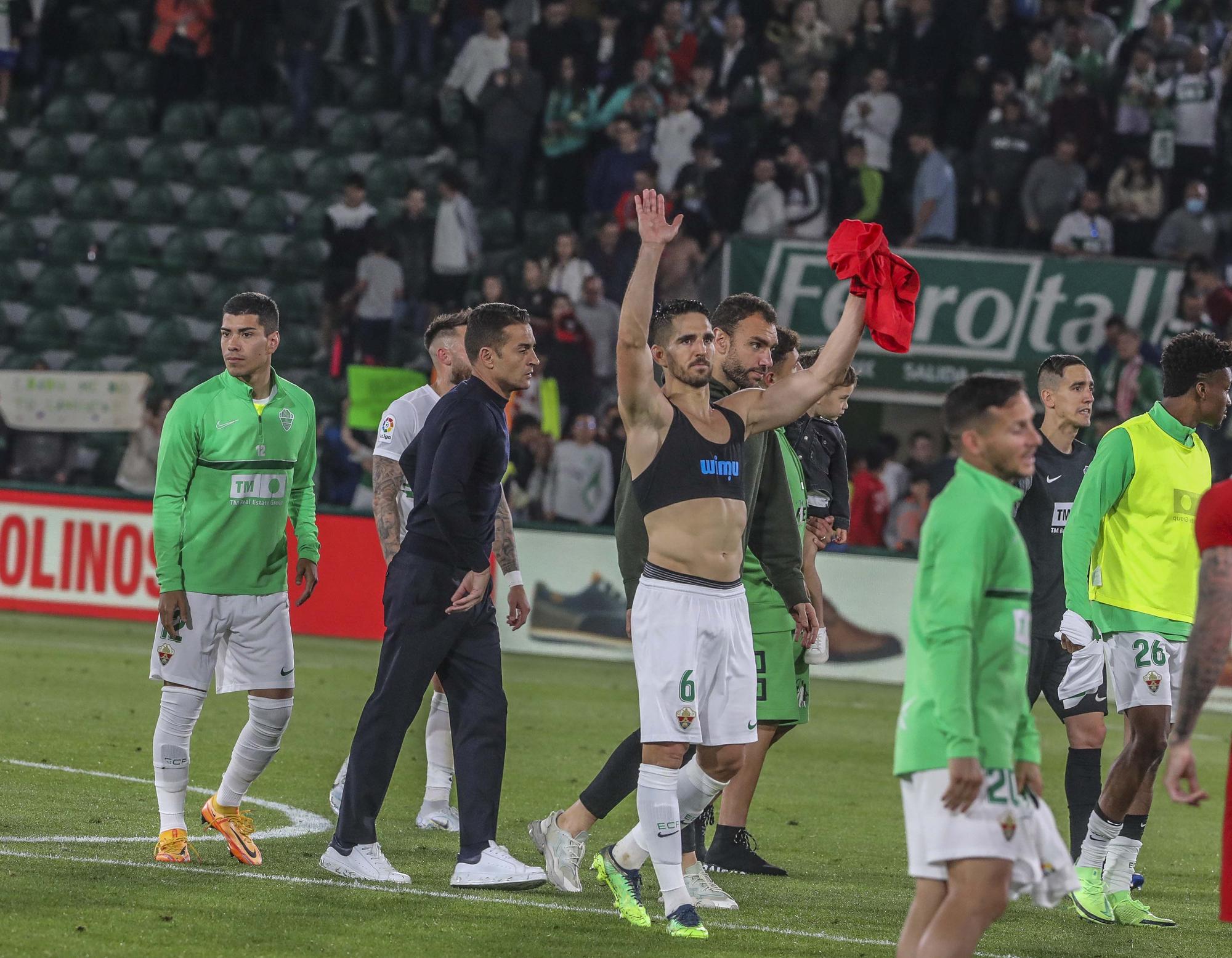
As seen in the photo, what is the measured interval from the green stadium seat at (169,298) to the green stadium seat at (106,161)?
91.0 inches

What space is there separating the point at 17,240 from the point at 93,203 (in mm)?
1151

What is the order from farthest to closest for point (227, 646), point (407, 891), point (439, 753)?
point (439, 753) → point (227, 646) → point (407, 891)

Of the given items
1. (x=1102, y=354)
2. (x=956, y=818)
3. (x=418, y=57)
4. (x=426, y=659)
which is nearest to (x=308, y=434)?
(x=426, y=659)

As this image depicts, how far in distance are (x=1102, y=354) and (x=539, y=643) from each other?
6892 mm

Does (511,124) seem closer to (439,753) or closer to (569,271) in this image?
(569,271)

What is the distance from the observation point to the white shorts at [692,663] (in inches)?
262

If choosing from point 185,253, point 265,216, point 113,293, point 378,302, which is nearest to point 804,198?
point 378,302

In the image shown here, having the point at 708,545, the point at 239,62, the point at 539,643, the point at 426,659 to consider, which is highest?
the point at 239,62

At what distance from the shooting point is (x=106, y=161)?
82.7ft

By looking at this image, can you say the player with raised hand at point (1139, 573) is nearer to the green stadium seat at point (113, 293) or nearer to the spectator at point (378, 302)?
the spectator at point (378, 302)

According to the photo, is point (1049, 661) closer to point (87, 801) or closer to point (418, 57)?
point (87, 801)

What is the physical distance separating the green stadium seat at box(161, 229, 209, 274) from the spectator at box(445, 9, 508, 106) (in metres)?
3.98

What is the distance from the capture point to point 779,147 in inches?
854

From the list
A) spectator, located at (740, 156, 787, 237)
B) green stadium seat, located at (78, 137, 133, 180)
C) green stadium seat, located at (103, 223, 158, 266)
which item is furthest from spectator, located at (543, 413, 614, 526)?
green stadium seat, located at (78, 137, 133, 180)
